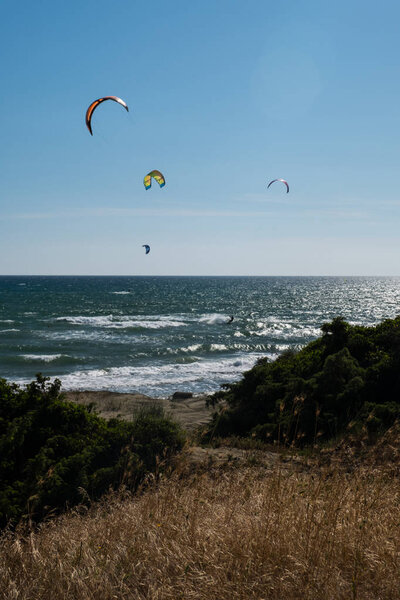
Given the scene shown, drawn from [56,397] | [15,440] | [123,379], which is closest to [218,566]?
[15,440]

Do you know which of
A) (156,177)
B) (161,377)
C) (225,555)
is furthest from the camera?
(161,377)

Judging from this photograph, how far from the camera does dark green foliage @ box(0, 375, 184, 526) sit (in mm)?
5668

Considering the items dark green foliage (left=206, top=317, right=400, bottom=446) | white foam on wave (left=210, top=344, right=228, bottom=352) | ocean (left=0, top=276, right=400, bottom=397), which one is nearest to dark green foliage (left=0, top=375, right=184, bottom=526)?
dark green foliage (left=206, top=317, right=400, bottom=446)

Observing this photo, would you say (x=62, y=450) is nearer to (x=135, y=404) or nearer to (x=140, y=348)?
(x=135, y=404)

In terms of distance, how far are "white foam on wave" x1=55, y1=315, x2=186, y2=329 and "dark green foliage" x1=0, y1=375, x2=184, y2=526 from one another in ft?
131

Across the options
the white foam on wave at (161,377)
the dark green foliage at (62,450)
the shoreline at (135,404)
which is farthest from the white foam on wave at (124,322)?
the dark green foliage at (62,450)

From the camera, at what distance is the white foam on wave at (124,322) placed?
48.2 metres

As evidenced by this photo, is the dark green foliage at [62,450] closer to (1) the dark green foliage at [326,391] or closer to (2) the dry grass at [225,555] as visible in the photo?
(2) the dry grass at [225,555]

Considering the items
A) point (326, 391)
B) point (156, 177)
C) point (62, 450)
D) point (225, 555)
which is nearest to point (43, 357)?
point (156, 177)

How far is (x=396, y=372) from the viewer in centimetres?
958

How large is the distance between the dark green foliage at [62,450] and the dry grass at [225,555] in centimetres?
142

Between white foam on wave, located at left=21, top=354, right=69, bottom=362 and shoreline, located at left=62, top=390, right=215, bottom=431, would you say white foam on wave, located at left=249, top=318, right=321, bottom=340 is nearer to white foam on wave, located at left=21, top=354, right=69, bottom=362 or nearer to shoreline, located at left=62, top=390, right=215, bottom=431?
white foam on wave, located at left=21, top=354, right=69, bottom=362

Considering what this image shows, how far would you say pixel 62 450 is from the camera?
6758 millimetres

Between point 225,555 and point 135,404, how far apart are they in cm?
1484
